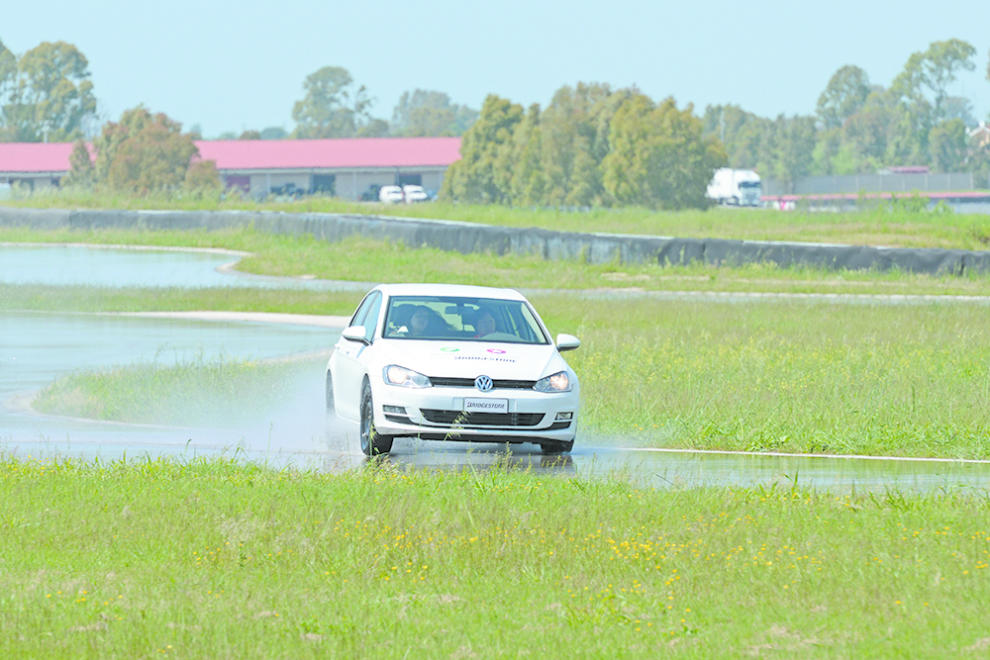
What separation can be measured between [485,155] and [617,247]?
5880 cm

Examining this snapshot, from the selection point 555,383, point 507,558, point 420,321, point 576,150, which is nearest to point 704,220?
point 576,150

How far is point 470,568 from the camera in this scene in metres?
8.92

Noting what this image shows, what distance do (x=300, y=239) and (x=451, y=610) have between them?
49932 millimetres

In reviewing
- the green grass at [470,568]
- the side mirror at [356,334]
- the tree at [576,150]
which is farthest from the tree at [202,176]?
the green grass at [470,568]

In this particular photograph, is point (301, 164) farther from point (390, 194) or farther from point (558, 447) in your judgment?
point (558, 447)

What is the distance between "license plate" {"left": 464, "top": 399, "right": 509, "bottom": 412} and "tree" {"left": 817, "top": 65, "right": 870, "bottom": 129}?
7345 inches

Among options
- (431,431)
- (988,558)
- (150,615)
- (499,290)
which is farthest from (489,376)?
(150,615)

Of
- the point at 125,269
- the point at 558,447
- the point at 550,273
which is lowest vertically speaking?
the point at 125,269

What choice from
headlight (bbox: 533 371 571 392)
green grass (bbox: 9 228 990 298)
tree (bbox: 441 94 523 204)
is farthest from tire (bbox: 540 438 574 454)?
tree (bbox: 441 94 523 204)

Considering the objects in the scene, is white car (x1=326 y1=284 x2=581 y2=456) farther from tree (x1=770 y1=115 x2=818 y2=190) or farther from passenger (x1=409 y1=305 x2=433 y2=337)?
tree (x1=770 y1=115 x2=818 y2=190)

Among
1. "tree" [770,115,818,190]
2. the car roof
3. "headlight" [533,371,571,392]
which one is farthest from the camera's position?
"tree" [770,115,818,190]

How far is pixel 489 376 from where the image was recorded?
13.7 metres

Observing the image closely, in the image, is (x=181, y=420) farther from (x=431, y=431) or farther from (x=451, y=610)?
(x=451, y=610)

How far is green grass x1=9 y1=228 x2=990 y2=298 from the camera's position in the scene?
38.4 metres
